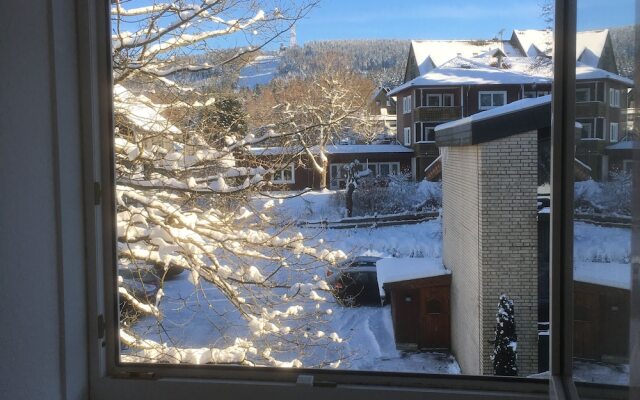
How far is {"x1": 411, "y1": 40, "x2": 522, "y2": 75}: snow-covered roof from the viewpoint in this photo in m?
3.39

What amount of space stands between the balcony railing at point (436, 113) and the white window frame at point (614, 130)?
2.55 m

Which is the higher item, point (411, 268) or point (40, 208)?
point (40, 208)

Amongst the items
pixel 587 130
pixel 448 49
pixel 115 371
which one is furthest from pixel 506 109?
pixel 115 371

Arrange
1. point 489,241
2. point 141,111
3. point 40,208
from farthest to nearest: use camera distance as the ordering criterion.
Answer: point 141,111 → point 489,241 → point 40,208

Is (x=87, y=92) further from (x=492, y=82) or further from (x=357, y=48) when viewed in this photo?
(x=492, y=82)

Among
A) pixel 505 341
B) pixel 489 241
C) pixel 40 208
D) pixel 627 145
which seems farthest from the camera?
pixel 505 341

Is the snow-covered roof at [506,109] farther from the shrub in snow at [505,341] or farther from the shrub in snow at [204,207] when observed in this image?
the shrub in snow at [204,207]

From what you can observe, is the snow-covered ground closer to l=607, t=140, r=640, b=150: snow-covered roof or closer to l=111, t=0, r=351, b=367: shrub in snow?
l=111, t=0, r=351, b=367: shrub in snow

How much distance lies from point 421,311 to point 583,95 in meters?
2.75

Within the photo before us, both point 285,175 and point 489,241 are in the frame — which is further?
point 285,175

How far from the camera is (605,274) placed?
2.73 feet

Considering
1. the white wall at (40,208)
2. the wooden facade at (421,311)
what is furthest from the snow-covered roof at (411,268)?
the white wall at (40,208)

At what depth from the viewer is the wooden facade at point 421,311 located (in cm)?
374

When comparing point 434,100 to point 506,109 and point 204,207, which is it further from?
point 204,207
